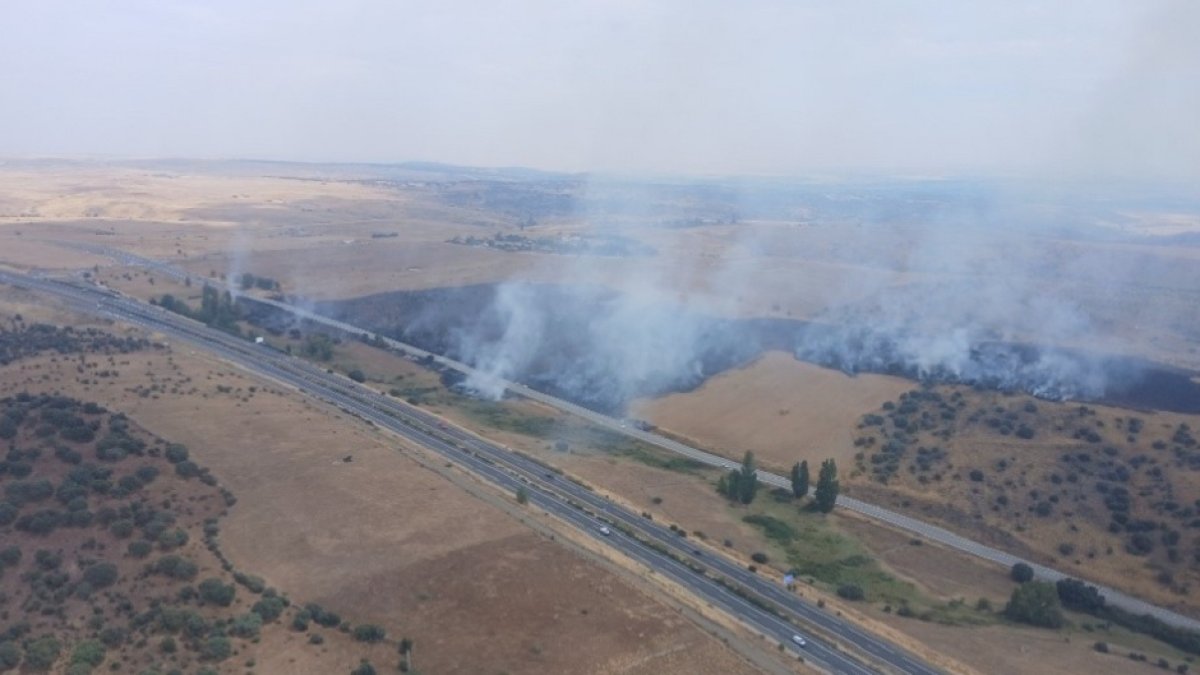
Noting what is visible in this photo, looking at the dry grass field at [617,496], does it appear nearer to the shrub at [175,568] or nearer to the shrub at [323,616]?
the shrub at [323,616]

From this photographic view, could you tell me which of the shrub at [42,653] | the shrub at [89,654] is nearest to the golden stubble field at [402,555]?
the shrub at [89,654]

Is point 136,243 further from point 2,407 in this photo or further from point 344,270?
point 2,407

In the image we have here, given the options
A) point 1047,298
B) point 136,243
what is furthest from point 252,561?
point 136,243

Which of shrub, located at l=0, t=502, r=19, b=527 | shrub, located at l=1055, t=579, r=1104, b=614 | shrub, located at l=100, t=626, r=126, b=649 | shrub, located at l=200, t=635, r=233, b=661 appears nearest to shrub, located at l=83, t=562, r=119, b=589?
shrub, located at l=100, t=626, r=126, b=649

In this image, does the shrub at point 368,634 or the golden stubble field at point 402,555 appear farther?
the golden stubble field at point 402,555

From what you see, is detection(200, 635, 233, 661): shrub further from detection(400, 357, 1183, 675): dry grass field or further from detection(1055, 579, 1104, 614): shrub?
detection(1055, 579, 1104, 614): shrub

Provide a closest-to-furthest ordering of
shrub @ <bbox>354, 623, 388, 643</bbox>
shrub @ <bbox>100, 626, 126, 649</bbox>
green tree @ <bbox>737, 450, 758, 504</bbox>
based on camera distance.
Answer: shrub @ <bbox>100, 626, 126, 649</bbox> < shrub @ <bbox>354, 623, 388, 643</bbox> < green tree @ <bbox>737, 450, 758, 504</bbox>
